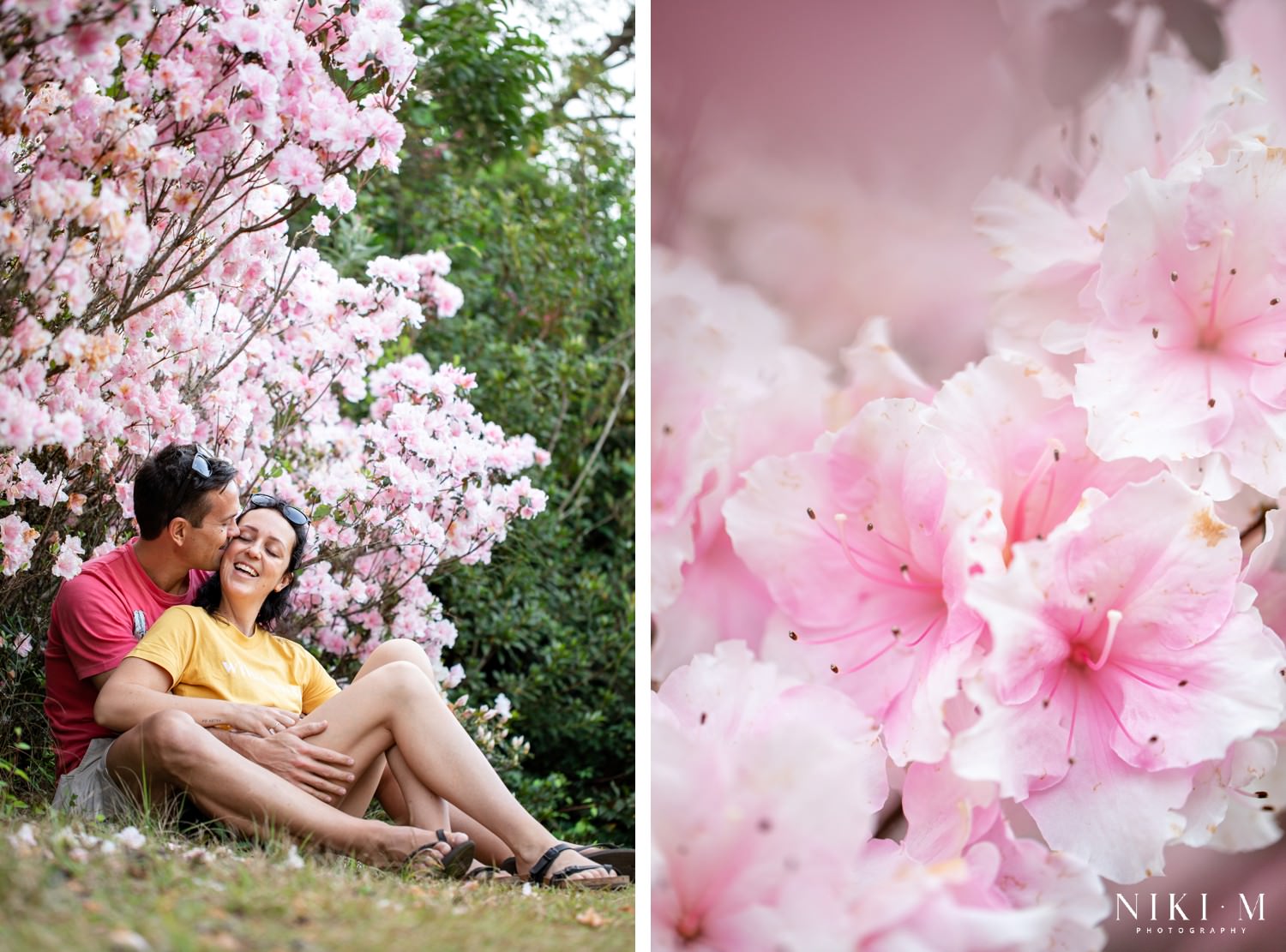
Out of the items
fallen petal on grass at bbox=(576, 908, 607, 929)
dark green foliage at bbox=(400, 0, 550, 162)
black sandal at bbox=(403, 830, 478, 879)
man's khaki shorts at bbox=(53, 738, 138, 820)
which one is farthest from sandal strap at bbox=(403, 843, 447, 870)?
dark green foliage at bbox=(400, 0, 550, 162)

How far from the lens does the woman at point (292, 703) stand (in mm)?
1685

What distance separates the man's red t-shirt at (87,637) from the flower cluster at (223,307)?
143 millimetres

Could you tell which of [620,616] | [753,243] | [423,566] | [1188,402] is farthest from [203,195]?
[620,616]

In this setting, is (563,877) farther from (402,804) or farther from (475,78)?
(475,78)

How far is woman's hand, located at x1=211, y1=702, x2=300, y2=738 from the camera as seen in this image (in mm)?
1697

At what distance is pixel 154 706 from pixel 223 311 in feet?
2.53

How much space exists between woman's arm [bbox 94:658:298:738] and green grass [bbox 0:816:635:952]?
0.15 m

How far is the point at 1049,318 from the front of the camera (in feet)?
5.05

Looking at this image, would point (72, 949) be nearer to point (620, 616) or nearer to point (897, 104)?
point (897, 104)

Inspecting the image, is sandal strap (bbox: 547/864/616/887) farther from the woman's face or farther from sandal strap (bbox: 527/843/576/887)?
the woman's face

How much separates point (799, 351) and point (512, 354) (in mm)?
1775

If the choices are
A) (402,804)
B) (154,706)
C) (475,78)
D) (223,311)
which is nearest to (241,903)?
(154,706)

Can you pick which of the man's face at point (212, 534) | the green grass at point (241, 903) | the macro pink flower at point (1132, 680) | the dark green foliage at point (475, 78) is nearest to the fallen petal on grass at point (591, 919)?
the green grass at point (241, 903)

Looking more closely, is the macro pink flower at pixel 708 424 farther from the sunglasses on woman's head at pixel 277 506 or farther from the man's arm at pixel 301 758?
the sunglasses on woman's head at pixel 277 506
